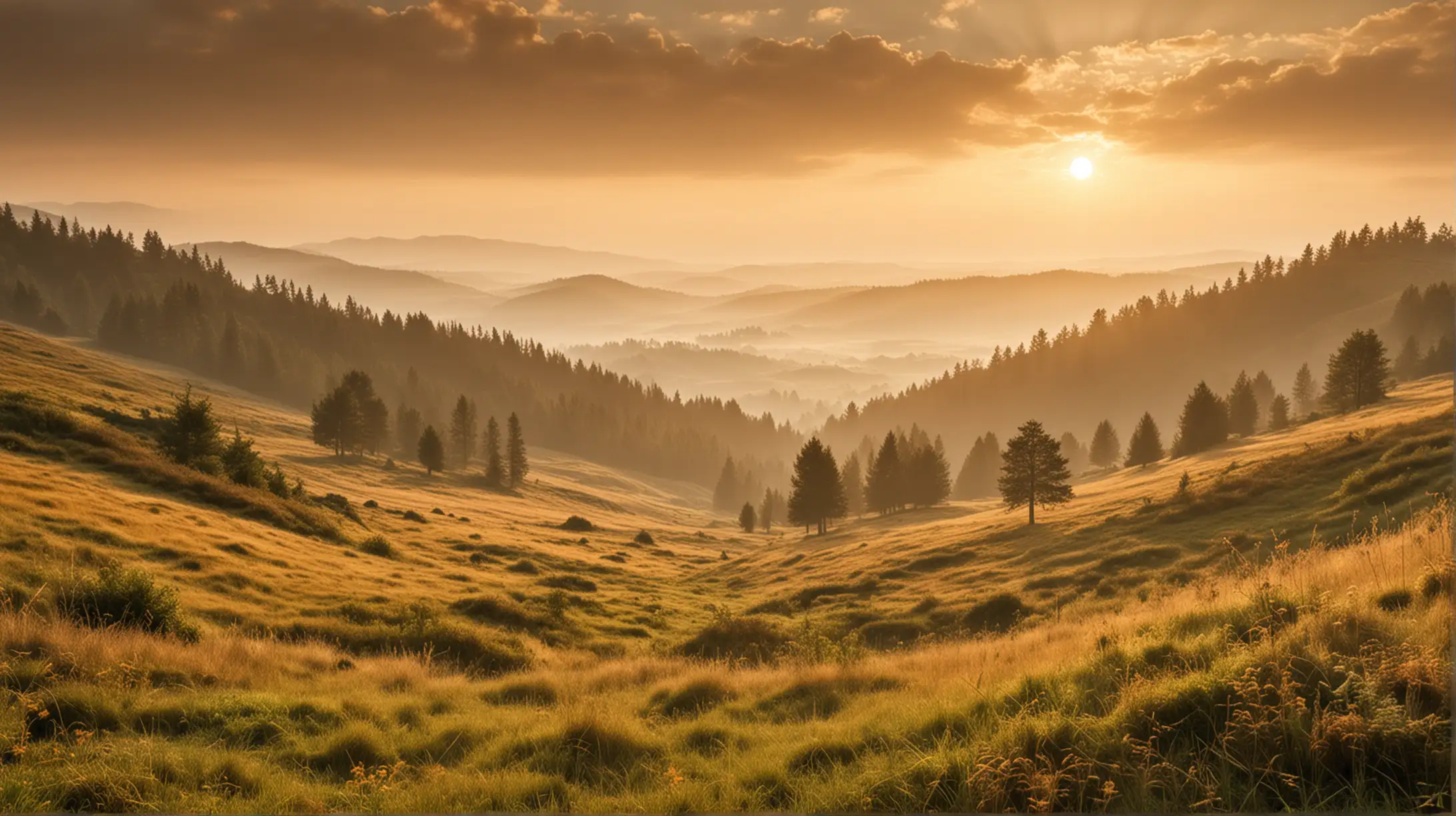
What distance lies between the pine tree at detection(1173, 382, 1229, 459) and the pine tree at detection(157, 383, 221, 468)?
115m

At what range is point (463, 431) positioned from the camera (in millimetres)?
137625

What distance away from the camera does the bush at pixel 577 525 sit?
83887 millimetres

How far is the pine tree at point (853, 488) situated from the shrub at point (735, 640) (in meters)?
98.9

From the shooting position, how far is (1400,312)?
198750 millimetres

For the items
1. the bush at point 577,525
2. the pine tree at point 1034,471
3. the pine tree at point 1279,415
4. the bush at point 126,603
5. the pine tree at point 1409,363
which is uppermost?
the pine tree at point 1409,363

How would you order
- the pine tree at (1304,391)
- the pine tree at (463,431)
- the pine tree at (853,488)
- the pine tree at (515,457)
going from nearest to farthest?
the pine tree at (515,457)
the pine tree at (853,488)
the pine tree at (463,431)
the pine tree at (1304,391)

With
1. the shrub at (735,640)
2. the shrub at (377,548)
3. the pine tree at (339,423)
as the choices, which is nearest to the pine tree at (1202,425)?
the shrub at (735,640)

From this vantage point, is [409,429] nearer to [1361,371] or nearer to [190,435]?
[190,435]

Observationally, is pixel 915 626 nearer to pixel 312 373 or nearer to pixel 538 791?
pixel 538 791

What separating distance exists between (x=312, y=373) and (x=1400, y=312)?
322151 millimetres

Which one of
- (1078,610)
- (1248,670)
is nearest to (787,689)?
(1248,670)

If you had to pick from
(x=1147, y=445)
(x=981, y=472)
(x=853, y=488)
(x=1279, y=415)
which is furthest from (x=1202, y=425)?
(x=853, y=488)

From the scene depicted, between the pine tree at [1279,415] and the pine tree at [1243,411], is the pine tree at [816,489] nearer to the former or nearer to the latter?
the pine tree at [1279,415]

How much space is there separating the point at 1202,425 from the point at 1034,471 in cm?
5585
